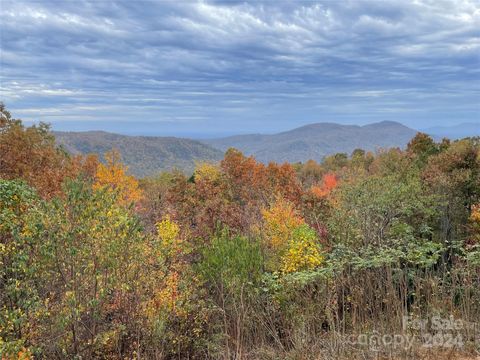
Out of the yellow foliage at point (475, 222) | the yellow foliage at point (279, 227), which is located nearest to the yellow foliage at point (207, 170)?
the yellow foliage at point (279, 227)

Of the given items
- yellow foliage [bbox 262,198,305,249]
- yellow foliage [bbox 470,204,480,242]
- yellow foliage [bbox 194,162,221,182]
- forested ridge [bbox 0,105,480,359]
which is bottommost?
yellow foliage [bbox 470,204,480,242]

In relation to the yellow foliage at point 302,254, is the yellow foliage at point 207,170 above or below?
above

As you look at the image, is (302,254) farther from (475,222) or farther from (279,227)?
(475,222)

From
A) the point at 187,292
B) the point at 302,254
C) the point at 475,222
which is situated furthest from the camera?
the point at 475,222

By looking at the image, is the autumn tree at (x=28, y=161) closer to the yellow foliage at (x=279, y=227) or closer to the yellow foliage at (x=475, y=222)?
the yellow foliage at (x=279, y=227)

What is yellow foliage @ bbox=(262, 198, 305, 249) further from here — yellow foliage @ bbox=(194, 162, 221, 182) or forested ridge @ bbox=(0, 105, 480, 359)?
yellow foliage @ bbox=(194, 162, 221, 182)

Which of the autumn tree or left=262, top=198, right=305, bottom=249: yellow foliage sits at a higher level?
the autumn tree

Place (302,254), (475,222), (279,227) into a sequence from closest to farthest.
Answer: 1. (302,254)
2. (279,227)
3. (475,222)

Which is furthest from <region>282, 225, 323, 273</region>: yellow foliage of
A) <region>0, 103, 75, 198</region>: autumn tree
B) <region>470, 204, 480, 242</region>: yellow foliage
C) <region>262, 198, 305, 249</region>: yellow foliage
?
<region>470, 204, 480, 242</region>: yellow foliage

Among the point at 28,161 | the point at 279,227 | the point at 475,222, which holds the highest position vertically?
the point at 28,161

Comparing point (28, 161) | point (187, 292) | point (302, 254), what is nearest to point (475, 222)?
point (302, 254)

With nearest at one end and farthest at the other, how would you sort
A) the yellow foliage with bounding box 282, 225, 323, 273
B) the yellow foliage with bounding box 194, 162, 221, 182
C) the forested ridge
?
the forested ridge
the yellow foliage with bounding box 282, 225, 323, 273
the yellow foliage with bounding box 194, 162, 221, 182

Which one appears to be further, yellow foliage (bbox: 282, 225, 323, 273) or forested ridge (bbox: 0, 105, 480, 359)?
yellow foliage (bbox: 282, 225, 323, 273)

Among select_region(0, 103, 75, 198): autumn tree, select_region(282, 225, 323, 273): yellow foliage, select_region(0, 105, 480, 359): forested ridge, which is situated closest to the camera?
select_region(0, 105, 480, 359): forested ridge
